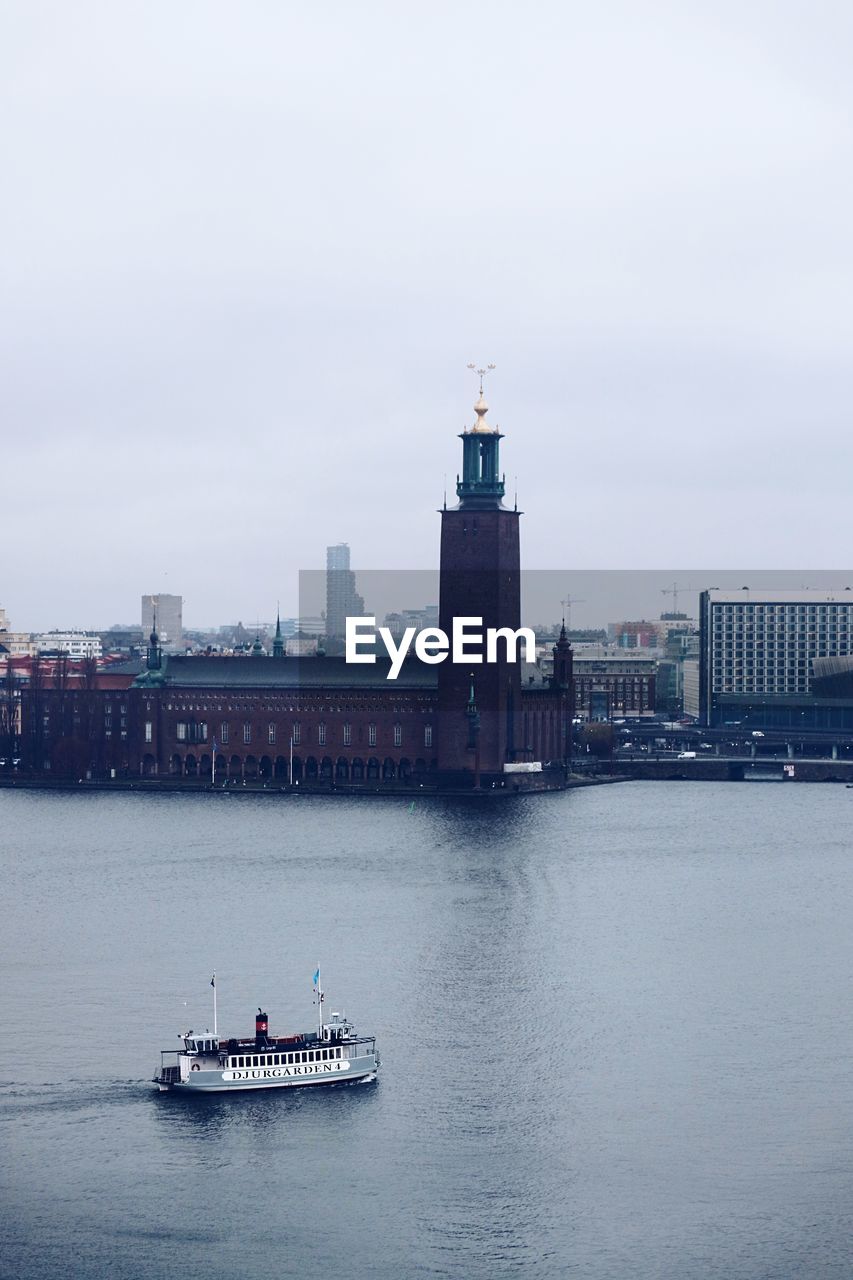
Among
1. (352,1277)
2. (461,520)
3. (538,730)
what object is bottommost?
(352,1277)

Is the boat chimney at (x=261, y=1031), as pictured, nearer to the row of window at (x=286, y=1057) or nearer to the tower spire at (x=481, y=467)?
the row of window at (x=286, y=1057)

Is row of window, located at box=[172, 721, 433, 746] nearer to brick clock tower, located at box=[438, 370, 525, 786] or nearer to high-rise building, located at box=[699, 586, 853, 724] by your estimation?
brick clock tower, located at box=[438, 370, 525, 786]

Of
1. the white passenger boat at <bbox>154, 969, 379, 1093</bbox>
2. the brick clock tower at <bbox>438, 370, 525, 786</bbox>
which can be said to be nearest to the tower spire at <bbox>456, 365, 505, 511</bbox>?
the brick clock tower at <bbox>438, 370, 525, 786</bbox>

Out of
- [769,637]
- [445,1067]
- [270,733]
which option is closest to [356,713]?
[270,733]

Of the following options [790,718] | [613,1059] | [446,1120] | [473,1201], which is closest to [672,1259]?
[473,1201]

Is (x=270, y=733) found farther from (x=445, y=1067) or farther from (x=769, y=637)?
(x=769, y=637)

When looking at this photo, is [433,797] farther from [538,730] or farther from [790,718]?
[790,718]

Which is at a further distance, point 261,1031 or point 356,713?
point 356,713
